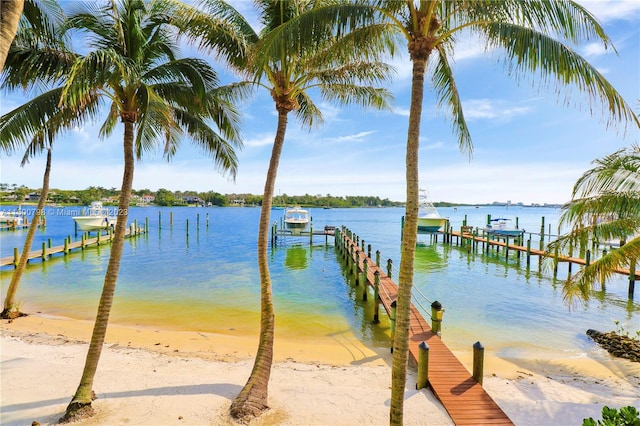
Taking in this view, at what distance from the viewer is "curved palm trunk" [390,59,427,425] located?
419 cm

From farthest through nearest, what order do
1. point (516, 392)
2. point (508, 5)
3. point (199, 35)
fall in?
point (516, 392) < point (199, 35) < point (508, 5)

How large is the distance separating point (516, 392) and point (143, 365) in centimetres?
890

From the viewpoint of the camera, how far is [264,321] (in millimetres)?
6594

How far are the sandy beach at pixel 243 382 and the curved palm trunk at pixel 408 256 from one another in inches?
92.6

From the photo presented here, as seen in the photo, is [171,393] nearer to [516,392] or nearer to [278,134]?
[278,134]

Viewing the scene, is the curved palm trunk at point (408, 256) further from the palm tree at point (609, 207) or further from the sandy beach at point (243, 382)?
the palm tree at point (609, 207)

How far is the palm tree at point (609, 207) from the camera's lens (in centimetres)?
746

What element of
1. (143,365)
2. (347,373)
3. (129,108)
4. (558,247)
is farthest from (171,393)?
(558,247)

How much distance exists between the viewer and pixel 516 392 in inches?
303

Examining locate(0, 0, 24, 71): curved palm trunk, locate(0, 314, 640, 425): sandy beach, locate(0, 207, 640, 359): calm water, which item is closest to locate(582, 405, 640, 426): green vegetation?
locate(0, 314, 640, 425): sandy beach

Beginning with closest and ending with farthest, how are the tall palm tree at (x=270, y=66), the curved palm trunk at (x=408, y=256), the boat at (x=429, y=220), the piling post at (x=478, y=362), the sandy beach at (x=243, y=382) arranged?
the curved palm trunk at (x=408, y=256)
the tall palm tree at (x=270, y=66)
the sandy beach at (x=243, y=382)
the piling post at (x=478, y=362)
the boat at (x=429, y=220)

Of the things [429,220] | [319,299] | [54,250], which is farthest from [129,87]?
[429,220]

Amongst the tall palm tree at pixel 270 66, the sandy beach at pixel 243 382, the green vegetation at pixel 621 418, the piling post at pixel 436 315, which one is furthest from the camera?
the piling post at pixel 436 315

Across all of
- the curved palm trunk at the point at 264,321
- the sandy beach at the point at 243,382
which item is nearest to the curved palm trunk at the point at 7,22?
the curved palm trunk at the point at 264,321
